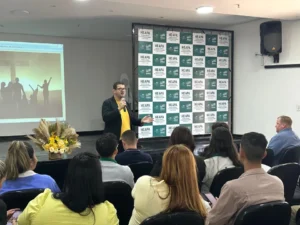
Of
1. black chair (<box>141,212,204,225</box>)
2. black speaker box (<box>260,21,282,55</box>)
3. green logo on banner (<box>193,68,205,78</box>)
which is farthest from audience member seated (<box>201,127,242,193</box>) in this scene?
black speaker box (<box>260,21,282,55</box>)

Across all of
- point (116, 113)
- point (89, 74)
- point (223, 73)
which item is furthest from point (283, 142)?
point (89, 74)

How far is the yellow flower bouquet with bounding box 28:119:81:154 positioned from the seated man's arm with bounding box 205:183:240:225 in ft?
6.66

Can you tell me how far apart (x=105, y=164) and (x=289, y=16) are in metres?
4.66

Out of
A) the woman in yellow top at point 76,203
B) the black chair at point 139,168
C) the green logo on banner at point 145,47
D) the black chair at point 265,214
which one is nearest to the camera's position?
the woman in yellow top at point 76,203

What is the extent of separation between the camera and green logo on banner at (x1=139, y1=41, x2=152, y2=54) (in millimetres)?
5985

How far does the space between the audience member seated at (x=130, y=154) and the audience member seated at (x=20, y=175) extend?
0.95 meters

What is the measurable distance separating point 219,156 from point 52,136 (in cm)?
168

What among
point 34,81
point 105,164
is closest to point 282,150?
point 105,164

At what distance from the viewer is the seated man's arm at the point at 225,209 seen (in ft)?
5.94

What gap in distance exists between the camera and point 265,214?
1.73 meters

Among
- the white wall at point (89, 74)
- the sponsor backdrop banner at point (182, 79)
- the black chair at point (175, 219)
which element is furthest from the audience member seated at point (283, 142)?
the white wall at point (89, 74)

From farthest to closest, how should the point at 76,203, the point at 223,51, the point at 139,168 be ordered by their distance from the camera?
1. the point at 223,51
2. the point at 139,168
3. the point at 76,203

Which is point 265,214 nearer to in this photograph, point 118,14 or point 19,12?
point 118,14

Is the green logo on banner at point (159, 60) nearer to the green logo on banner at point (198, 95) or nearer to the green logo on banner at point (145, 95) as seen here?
the green logo on banner at point (145, 95)
